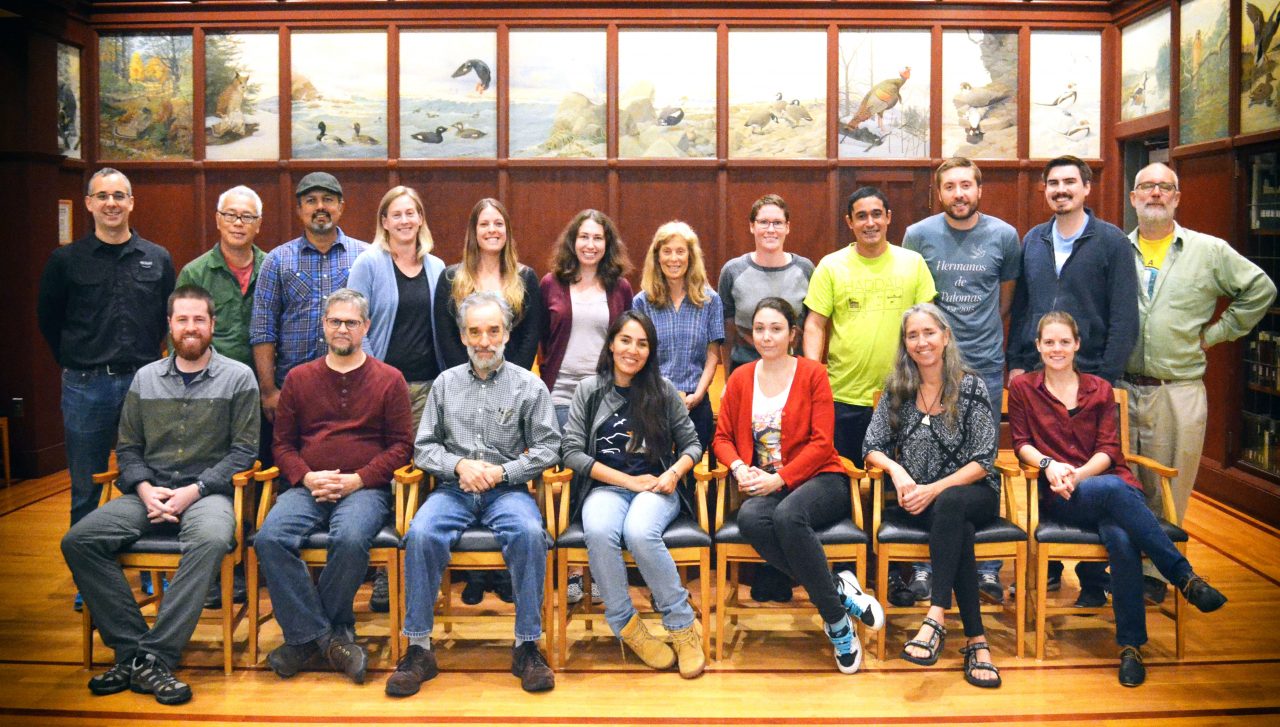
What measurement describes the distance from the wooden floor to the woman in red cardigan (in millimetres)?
259

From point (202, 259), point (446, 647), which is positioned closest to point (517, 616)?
point (446, 647)

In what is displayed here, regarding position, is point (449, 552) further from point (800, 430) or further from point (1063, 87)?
point (1063, 87)

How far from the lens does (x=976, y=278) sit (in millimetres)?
4297

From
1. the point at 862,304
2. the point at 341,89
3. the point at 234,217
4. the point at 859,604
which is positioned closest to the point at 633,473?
the point at 859,604

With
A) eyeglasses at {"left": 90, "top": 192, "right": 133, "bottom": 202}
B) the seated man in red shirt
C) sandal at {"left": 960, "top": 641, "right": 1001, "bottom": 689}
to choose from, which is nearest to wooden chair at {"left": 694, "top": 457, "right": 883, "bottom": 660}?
sandal at {"left": 960, "top": 641, "right": 1001, "bottom": 689}

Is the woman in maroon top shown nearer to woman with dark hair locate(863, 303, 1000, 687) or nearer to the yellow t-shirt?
woman with dark hair locate(863, 303, 1000, 687)

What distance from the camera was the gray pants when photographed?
3.53 metres

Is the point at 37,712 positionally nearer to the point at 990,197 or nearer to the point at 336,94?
the point at 336,94

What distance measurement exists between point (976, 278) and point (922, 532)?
1.19 meters

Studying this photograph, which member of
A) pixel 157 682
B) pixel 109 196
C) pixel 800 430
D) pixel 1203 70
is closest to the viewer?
pixel 157 682

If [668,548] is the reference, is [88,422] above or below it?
above

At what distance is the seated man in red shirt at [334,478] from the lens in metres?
3.61

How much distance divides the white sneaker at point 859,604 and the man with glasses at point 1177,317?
1363 mm

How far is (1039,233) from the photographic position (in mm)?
4391
